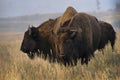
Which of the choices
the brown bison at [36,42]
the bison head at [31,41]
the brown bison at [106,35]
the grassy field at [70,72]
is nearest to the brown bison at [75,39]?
the grassy field at [70,72]

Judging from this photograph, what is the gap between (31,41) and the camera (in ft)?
44.0

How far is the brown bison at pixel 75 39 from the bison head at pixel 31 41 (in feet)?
7.17

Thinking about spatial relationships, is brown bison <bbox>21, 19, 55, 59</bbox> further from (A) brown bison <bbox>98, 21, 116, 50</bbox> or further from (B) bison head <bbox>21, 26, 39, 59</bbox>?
(A) brown bison <bbox>98, 21, 116, 50</bbox>

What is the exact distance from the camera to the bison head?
523 inches

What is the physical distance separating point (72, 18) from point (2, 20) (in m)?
31.4

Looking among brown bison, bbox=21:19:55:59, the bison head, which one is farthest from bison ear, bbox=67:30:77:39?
the bison head

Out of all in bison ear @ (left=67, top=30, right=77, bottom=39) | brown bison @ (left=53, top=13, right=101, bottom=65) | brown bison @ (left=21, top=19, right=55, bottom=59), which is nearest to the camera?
brown bison @ (left=53, top=13, right=101, bottom=65)

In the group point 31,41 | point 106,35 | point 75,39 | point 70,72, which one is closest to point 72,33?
point 75,39

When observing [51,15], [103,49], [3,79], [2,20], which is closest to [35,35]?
[103,49]

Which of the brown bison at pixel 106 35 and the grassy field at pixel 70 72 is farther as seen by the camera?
the brown bison at pixel 106 35

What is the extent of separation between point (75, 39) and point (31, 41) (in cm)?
308

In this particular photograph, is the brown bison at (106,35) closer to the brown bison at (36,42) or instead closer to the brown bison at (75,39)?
the brown bison at (36,42)

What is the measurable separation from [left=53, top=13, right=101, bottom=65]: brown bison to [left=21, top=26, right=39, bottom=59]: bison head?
219 centimetres

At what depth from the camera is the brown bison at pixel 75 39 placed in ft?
33.5
